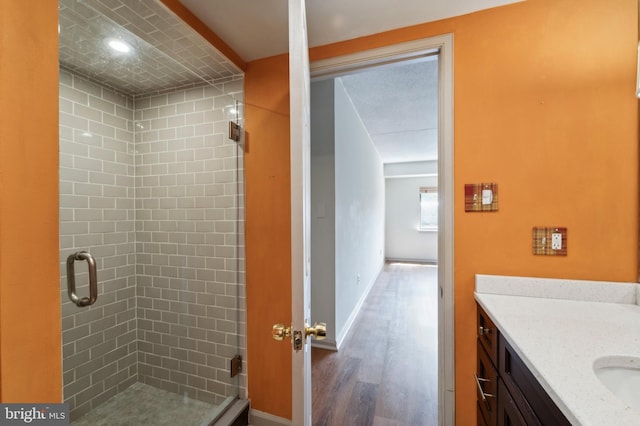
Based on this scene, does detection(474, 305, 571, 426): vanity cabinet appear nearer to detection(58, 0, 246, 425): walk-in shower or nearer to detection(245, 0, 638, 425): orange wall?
detection(245, 0, 638, 425): orange wall

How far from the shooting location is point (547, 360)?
27.0 inches

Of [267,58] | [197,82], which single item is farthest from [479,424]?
[197,82]

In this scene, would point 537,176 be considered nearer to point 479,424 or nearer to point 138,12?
point 479,424

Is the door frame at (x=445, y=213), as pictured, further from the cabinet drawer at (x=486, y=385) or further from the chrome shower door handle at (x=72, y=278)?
the chrome shower door handle at (x=72, y=278)

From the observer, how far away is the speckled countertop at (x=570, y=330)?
1.75 ft

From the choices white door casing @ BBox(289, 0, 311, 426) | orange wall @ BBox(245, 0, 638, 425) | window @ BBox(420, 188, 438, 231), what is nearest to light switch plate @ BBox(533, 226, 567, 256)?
orange wall @ BBox(245, 0, 638, 425)

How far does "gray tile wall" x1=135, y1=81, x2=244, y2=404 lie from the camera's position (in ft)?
5.25

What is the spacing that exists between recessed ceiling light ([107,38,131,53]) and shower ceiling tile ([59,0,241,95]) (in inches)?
1.1

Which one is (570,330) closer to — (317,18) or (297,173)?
(297,173)

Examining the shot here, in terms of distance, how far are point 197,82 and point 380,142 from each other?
3.51 metres

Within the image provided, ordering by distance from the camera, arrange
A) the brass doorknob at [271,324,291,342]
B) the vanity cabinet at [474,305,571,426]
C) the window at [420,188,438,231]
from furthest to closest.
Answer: the window at [420,188,438,231]
the brass doorknob at [271,324,291,342]
the vanity cabinet at [474,305,571,426]

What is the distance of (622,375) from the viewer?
0.71 m

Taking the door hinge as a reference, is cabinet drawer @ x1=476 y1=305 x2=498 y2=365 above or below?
above

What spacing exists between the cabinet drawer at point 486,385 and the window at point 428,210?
18.4 feet
